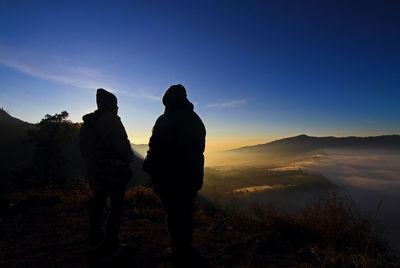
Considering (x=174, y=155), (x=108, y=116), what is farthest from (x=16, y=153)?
(x=174, y=155)

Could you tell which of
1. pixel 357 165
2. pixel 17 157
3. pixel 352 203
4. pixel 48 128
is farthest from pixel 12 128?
pixel 357 165

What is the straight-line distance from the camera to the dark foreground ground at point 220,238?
3.23 m

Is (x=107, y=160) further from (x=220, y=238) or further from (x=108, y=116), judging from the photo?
(x=220, y=238)

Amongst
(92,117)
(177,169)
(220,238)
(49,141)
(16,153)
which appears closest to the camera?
(177,169)

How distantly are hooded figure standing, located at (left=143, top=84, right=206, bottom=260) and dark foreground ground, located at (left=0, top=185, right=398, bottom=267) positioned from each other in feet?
1.78

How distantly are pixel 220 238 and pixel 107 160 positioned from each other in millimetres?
2787

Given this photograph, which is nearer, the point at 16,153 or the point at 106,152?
the point at 106,152

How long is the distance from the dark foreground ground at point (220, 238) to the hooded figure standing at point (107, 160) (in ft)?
1.70

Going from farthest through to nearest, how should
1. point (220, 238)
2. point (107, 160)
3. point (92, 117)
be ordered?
point (220, 238) < point (92, 117) < point (107, 160)

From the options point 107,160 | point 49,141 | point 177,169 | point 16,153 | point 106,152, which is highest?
point 49,141

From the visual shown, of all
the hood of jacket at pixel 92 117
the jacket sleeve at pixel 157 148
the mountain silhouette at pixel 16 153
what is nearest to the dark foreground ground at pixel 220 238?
the jacket sleeve at pixel 157 148

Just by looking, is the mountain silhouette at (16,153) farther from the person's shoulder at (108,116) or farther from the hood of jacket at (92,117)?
the person's shoulder at (108,116)

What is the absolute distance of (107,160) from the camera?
3.17m

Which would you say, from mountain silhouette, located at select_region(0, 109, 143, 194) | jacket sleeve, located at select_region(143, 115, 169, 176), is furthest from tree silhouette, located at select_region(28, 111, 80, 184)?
jacket sleeve, located at select_region(143, 115, 169, 176)
